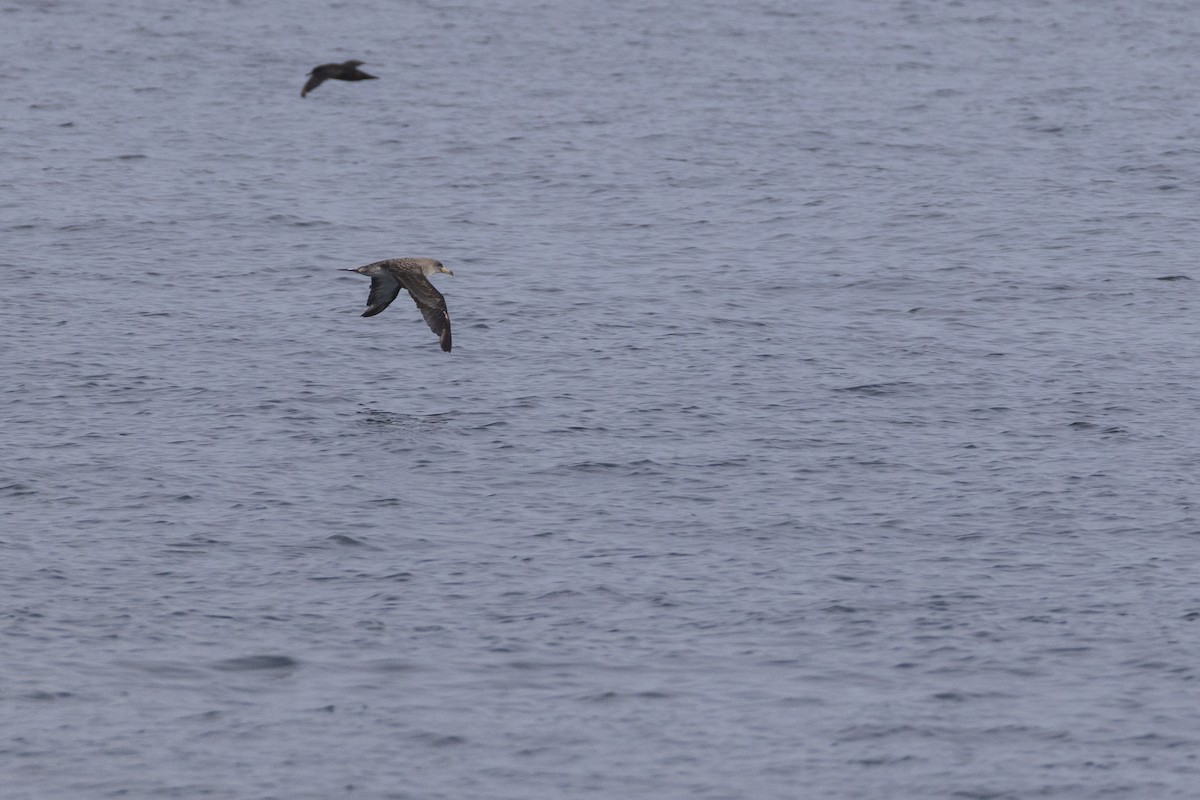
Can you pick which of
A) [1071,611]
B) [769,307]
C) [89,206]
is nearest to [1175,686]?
[1071,611]

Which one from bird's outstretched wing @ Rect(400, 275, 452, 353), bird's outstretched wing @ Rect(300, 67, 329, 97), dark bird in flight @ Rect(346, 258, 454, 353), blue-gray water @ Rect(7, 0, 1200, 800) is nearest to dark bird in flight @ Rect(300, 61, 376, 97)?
bird's outstretched wing @ Rect(300, 67, 329, 97)

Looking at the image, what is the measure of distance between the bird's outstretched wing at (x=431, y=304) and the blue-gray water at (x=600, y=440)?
253 centimetres

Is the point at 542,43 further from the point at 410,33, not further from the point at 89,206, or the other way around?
the point at 89,206

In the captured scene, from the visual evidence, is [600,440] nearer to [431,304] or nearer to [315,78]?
[431,304]

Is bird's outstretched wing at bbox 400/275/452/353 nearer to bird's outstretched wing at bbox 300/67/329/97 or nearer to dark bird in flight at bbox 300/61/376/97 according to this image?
dark bird in flight at bbox 300/61/376/97

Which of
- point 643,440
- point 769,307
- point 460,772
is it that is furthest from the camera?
point 769,307

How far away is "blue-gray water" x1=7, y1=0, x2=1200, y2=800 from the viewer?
30.7 meters

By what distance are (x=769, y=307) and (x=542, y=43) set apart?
38363 mm

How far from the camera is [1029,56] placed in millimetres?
87688

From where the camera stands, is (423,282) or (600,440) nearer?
(423,282)

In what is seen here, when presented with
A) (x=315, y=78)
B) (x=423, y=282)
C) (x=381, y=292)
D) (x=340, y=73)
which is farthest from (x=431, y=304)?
(x=315, y=78)

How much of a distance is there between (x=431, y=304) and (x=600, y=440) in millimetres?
4486

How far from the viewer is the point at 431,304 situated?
42.2m

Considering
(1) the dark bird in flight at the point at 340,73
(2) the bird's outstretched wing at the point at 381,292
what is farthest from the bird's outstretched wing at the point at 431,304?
(1) the dark bird in flight at the point at 340,73
